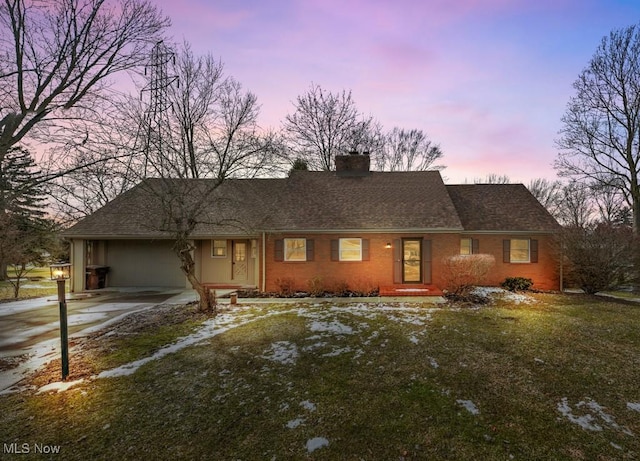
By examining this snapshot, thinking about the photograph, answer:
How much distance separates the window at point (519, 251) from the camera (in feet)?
44.5

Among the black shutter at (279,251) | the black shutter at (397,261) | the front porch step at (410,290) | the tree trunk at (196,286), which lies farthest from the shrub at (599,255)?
the tree trunk at (196,286)

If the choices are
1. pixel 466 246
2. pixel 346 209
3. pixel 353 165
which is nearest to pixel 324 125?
pixel 353 165

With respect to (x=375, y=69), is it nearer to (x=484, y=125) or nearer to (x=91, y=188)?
(x=484, y=125)

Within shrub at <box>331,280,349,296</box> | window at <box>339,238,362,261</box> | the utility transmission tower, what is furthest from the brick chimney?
the utility transmission tower

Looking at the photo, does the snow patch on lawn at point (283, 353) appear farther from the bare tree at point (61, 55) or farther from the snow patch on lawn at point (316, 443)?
the bare tree at point (61, 55)

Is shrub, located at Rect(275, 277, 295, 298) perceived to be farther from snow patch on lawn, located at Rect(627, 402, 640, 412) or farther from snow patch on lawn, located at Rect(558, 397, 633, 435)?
snow patch on lawn, located at Rect(627, 402, 640, 412)

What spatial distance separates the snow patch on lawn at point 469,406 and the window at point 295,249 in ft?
29.9

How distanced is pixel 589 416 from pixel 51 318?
11.9m

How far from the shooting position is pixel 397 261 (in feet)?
41.1

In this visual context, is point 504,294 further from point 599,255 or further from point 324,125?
point 324,125

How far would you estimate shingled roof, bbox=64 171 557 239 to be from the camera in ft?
41.9

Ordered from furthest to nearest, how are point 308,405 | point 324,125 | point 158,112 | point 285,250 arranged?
point 324,125
point 285,250
point 158,112
point 308,405

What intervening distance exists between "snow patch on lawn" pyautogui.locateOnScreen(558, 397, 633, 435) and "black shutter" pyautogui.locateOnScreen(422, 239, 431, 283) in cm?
846

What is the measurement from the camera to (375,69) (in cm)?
1268
